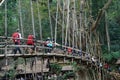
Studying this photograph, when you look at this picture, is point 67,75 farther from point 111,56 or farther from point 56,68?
point 111,56

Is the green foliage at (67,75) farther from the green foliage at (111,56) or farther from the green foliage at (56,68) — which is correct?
the green foliage at (111,56)

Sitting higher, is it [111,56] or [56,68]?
[56,68]

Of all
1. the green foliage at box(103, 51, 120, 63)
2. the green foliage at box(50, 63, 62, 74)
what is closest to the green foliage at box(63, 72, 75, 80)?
the green foliage at box(50, 63, 62, 74)

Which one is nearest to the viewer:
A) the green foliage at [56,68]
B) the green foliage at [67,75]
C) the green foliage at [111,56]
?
the green foliage at [56,68]

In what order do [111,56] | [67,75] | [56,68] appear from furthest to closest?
[111,56]
[67,75]
[56,68]

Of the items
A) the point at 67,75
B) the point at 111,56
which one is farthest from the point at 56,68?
the point at 111,56

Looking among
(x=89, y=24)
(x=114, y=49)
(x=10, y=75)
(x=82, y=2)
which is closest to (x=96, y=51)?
(x=89, y=24)

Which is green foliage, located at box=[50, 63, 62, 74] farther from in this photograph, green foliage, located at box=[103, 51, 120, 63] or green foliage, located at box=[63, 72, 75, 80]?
green foliage, located at box=[103, 51, 120, 63]

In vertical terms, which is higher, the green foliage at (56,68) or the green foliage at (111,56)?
the green foliage at (56,68)

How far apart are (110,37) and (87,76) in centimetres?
1495

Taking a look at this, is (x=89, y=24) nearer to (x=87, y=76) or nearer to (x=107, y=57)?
(x=87, y=76)

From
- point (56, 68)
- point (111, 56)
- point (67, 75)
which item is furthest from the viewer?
point (111, 56)

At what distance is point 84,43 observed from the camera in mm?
20344

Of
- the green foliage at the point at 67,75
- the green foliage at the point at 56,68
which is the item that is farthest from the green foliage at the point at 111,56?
the green foliage at the point at 56,68
